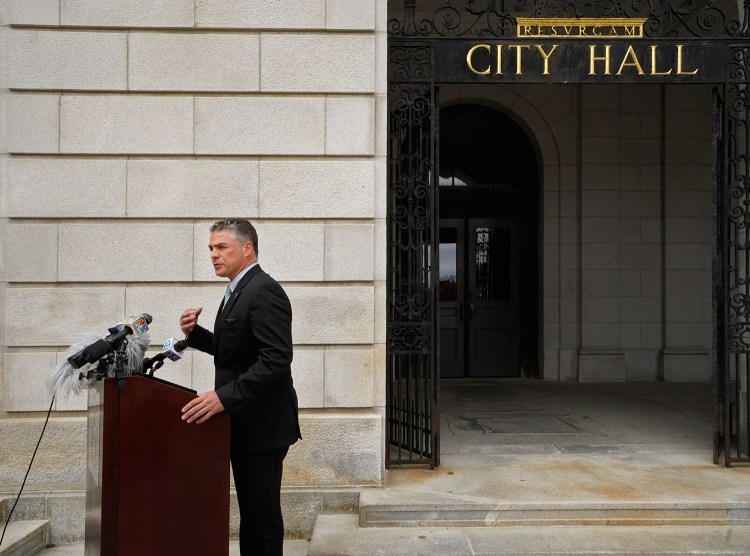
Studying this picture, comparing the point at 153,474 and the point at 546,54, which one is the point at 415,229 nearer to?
the point at 546,54

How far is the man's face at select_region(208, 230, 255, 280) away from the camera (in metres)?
3.57

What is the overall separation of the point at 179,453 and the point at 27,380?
2751mm

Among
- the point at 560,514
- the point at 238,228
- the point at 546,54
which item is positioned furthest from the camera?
the point at 546,54

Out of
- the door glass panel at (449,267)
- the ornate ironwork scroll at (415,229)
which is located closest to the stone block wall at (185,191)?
the ornate ironwork scroll at (415,229)

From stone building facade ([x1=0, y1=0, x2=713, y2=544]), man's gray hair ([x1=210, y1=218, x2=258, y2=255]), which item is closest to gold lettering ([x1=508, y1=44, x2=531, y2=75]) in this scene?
stone building facade ([x1=0, y1=0, x2=713, y2=544])

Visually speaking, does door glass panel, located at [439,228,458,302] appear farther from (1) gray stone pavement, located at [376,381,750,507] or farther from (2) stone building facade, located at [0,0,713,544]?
(2) stone building facade, located at [0,0,713,544]

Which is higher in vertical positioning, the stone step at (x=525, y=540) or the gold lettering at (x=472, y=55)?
the gold lettering at (x=472, y=55)

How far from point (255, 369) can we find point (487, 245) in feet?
30.3

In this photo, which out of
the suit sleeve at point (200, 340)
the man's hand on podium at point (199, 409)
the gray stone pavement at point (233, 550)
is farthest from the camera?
the gray stone pavement at point (233, 550)

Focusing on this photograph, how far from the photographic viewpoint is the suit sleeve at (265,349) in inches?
129

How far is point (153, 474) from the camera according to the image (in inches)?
126

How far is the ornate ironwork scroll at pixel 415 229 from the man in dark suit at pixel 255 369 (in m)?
2.30

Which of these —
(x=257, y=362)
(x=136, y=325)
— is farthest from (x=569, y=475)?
(x=136, y=325)

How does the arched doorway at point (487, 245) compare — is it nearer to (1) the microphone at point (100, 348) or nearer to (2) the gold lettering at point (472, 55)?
(2) the gold lettering at point (472, 55)
